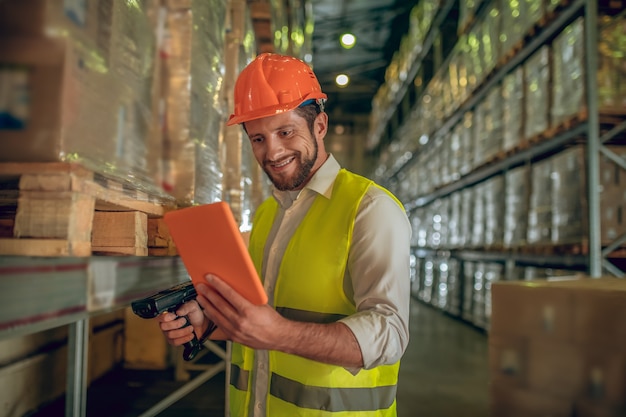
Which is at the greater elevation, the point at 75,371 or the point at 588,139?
the point at 588,139

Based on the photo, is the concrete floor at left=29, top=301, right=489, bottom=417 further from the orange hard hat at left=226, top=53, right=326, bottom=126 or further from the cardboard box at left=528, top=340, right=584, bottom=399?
the orange hard hat at left=226, top=53, right=326, bottom=126

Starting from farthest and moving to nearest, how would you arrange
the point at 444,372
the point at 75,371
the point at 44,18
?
1. the point at 444,372
2. the point at 75,371
3. the point at 44,18

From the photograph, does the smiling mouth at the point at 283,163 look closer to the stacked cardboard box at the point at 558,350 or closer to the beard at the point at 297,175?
the beard at the point at 297,175

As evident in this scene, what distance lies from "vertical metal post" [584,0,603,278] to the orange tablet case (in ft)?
11.2

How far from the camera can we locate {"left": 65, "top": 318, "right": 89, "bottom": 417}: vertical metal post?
4.75ft

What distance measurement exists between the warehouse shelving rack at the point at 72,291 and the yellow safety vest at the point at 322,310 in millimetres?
431

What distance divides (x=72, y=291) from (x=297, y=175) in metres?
0.76

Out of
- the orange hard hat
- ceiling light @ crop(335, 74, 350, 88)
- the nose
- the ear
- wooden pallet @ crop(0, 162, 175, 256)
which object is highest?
ceiling light @ crop(335, 74, 350, 88)

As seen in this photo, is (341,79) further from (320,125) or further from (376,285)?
(376,285)

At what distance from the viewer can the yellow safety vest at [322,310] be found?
4.35 ft

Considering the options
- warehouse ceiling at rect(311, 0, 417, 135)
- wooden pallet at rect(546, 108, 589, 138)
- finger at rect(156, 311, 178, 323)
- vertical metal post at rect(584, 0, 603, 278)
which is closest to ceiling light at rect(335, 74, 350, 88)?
warehouse ceiling at rect(311, 0, 417, 135)

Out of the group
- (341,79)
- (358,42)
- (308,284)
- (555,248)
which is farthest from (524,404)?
(358,42)

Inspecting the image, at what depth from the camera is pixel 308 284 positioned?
136 cm

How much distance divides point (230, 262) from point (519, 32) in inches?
192
